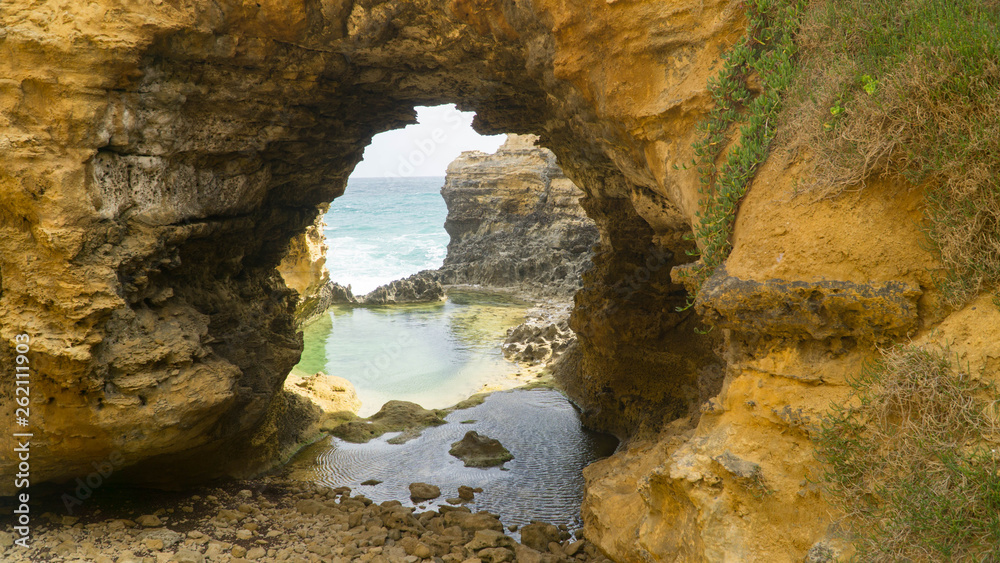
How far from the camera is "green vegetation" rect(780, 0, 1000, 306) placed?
322 centimetres

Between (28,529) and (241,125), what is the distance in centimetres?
438

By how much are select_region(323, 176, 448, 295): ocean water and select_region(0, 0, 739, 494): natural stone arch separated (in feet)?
82.6

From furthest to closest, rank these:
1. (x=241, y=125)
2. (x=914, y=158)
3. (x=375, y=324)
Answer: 1. (x=375, y=324)
2. (x=241, y=125)
3. (x=914, y=158)

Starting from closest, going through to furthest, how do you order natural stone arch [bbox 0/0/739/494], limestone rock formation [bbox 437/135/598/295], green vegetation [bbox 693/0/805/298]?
green vegetation [bbox 693/0/805/298]
natural stone arch [bbox 0/0/739/494]
limestone rock formation [bbox 437/135/598/295]

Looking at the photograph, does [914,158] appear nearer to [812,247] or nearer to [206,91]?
[812,247]

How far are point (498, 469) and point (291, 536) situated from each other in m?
3.36

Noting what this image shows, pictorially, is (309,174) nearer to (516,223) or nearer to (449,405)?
(449,405)

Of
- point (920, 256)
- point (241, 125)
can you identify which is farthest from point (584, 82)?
point (241, 125)

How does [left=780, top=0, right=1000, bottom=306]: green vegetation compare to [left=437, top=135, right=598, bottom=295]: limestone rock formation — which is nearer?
[left=780, top=0, right=1000, bottom=306]: green vegetation

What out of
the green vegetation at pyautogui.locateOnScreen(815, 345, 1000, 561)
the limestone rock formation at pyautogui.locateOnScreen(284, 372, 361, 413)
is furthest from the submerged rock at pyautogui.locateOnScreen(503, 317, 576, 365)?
the green vegetation at pyautogui.locateOnScreen(815, 345, 1000, 561)

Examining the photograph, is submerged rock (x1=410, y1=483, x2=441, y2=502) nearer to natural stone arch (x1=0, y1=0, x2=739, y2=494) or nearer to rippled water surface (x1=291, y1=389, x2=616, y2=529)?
rippled water surface (x1=291, y1=389, x2=616, y2=529)

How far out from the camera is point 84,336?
16.9 feet

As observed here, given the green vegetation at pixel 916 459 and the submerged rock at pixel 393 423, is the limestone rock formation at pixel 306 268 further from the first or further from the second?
the green vegetation at pixel 916 459

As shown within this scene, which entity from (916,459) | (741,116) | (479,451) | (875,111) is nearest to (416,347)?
(479,451)
